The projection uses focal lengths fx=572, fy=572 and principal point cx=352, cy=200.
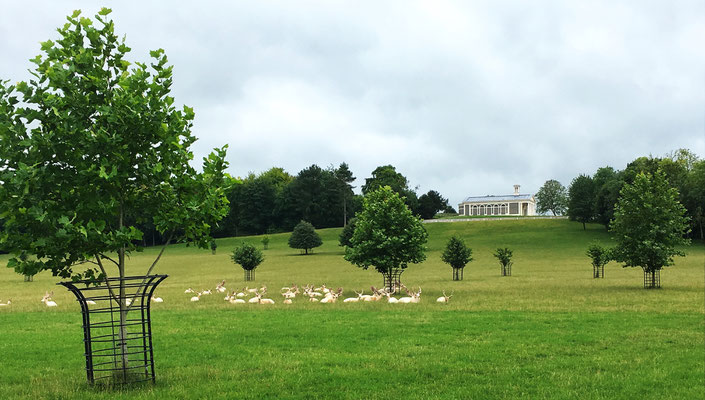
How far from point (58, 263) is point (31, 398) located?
7.57 feet

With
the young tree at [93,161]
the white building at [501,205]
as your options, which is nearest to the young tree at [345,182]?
the white building at [501,205]

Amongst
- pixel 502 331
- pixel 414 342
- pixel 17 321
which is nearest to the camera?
pixel 414 342

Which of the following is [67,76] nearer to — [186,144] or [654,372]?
[186,144]

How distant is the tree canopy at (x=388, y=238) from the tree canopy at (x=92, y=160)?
2074cm

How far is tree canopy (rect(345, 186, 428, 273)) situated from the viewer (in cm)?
3130

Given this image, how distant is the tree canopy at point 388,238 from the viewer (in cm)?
3130

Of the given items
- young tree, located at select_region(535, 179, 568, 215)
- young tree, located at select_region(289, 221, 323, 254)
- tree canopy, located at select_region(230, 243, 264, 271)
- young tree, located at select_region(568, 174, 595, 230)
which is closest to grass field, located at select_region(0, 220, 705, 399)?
tree canopy, located at select_region(230, 243, 264, 271)

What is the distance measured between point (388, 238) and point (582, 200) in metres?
74.4

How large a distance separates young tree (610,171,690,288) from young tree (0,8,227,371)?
1194 inches

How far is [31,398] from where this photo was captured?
31.9ft

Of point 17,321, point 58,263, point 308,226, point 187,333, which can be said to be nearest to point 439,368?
point 58,263

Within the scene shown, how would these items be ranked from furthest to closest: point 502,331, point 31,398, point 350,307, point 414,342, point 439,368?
point 350,307 < point 502,331 < point 414,342 < point 439,368 < point 31,398

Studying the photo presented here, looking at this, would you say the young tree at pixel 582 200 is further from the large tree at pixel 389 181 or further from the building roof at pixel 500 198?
the building roof at pixel 500 198

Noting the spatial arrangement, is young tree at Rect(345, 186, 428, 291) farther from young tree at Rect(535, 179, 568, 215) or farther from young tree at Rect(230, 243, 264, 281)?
young tree at Rect(535, 179, 568, 215)
